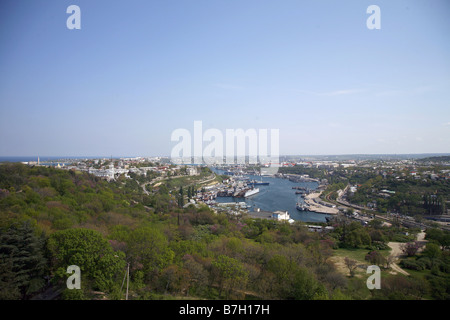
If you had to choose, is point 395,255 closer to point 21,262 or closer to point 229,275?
point 229,275

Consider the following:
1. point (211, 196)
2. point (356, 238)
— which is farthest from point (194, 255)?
point (211, 196)

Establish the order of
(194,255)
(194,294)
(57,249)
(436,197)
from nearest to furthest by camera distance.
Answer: (194,294) < (57,249) < (194,255) < (436,197)

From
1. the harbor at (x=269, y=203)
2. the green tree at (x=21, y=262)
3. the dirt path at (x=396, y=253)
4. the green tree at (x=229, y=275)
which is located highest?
the green tree at (x=21, y=262)

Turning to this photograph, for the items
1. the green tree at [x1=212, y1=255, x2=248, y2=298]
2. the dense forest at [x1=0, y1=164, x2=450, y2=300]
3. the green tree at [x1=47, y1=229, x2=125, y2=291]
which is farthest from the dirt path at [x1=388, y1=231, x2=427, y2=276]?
the green tree at [x1=47, y1=229, x2=125, y2=291]

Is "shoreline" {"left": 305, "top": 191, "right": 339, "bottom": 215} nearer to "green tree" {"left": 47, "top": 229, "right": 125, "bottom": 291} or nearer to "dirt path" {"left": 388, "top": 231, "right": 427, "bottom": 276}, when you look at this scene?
"dirt path" {"left": 388, "top": 231, "right": 427, "bottom": 276}

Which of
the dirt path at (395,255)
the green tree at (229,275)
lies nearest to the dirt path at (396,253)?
the dirt path at (395,255)

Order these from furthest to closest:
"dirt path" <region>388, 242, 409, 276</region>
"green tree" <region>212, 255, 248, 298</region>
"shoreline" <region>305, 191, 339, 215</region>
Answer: "shoreline" <region>305, 191, 339, 215</region>
"dirt path" <region>388, 242, 409, 276</region>
"green tree" <region>212, 255, 248, 298</region>

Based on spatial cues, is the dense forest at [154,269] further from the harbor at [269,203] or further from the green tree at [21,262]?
the harbor at [269,203]

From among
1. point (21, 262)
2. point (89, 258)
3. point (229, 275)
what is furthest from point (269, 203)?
point (21, 262)

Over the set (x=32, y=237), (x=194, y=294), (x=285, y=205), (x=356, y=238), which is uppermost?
(x=32, y=237)

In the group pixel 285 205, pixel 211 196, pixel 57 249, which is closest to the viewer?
pixel 57 249
